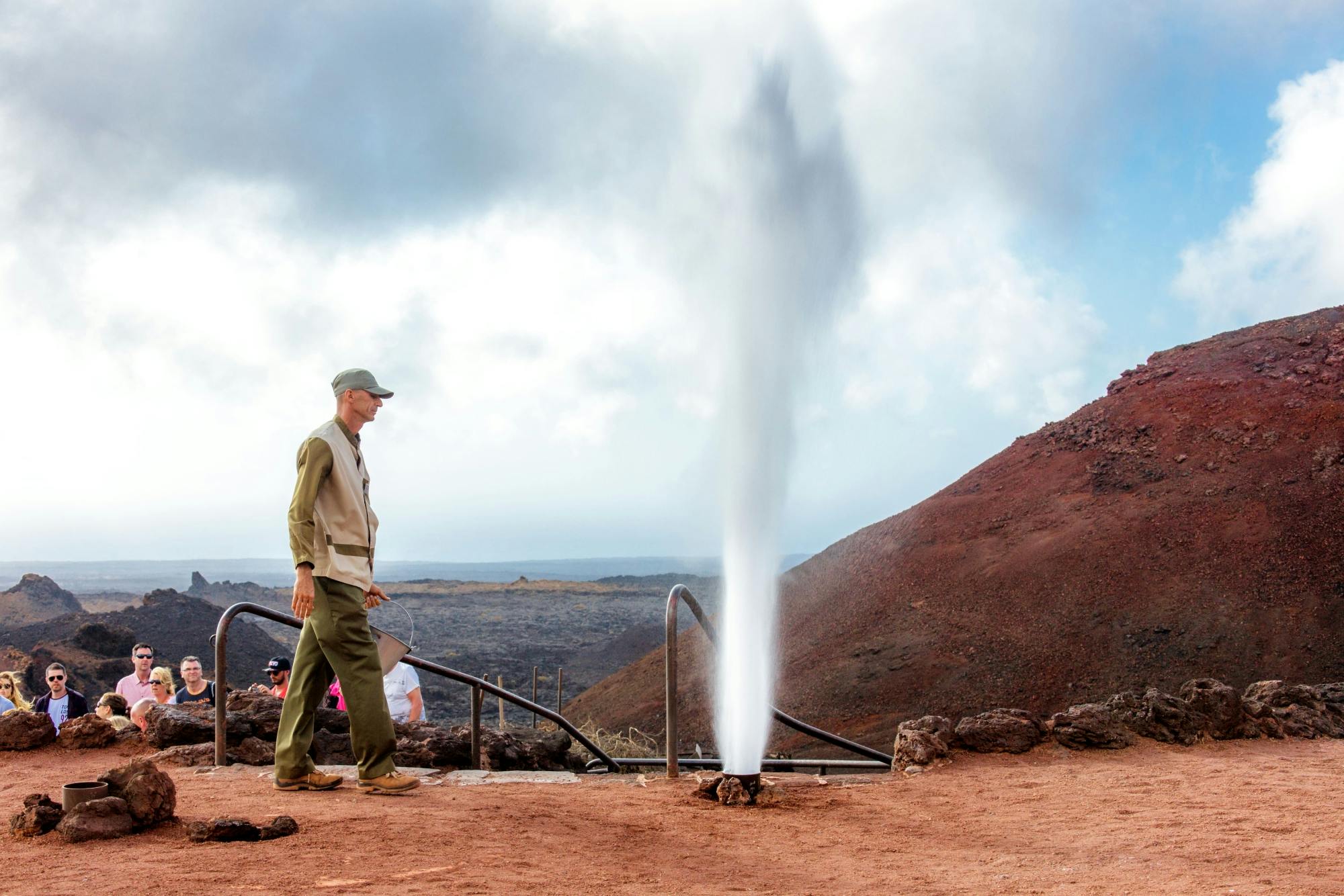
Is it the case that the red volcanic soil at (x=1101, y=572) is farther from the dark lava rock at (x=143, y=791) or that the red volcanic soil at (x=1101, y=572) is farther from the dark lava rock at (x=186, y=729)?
the dark lava rock at (x=143, y=791)

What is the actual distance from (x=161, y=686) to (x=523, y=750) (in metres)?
3.72

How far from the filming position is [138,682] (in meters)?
9.70

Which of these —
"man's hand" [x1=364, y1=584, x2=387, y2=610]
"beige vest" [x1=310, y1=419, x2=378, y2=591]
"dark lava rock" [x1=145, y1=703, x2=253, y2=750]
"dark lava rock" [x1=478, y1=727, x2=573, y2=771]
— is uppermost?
"beige vest" [x1=310, y1=419, x2=378, y2=591]

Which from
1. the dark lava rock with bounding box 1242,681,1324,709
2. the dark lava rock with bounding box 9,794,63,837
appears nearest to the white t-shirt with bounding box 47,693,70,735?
the dark lava rock with bounding box 9,794,63,837

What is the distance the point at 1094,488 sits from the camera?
26.4 metres

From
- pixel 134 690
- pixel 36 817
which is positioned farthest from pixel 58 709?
pixel 36 817

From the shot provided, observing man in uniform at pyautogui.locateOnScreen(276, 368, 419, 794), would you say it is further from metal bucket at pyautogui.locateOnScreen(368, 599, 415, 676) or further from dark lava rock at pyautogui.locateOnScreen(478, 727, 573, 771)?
dark lava rock at pyautogui.locateOnScreen(478, 727, 573, 771)

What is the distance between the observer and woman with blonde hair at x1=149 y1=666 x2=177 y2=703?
30.5 feet

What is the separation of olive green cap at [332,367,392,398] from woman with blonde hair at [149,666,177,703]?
495 cm

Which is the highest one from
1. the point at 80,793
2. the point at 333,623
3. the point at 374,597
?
the point at 374,597

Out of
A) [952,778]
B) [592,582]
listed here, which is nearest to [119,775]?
[952,778]

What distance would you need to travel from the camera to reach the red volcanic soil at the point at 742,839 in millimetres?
3938

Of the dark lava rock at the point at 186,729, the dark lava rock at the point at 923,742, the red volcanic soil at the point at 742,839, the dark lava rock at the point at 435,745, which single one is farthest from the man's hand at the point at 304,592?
the dark lava rock at the point at 923,742

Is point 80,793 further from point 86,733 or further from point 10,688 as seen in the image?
point 10,688
